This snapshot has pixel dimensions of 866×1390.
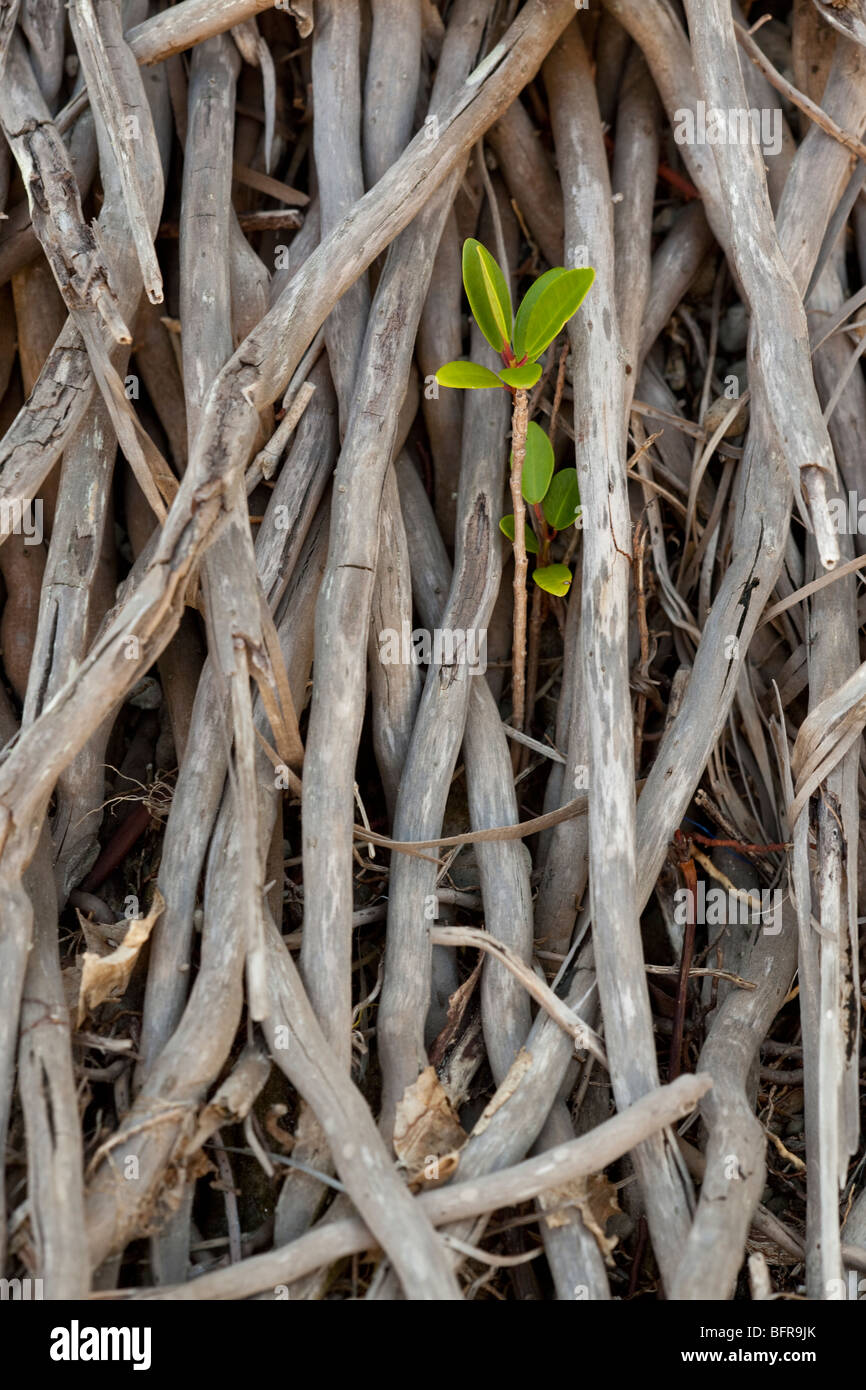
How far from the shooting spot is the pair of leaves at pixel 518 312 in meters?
1.50

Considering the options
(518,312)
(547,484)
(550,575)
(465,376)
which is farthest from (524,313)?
(550,575)

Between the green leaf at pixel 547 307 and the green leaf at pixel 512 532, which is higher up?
the green leaf at pixel 547 307

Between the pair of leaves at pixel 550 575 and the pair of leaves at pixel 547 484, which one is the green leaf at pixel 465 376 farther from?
the pair of leaves at pixel 550 575

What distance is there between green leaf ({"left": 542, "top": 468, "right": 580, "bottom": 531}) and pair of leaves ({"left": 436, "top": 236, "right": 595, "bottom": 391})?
0.22m

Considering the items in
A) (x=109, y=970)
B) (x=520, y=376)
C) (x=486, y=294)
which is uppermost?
(x=486, y=294)

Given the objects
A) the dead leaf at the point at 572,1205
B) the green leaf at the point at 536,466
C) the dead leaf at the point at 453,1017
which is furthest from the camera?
the green leaf at the point at 536,466

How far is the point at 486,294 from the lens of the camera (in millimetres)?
1516

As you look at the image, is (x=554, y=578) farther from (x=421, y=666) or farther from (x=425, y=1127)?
(x=425, y=1127)

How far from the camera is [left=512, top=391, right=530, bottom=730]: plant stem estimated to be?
1.54m

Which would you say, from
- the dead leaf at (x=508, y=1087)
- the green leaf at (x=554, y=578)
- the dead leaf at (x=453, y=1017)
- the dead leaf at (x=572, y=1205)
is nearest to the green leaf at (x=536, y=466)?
the green leaf at (x=554, y=578)

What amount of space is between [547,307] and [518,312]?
5 centimetres
